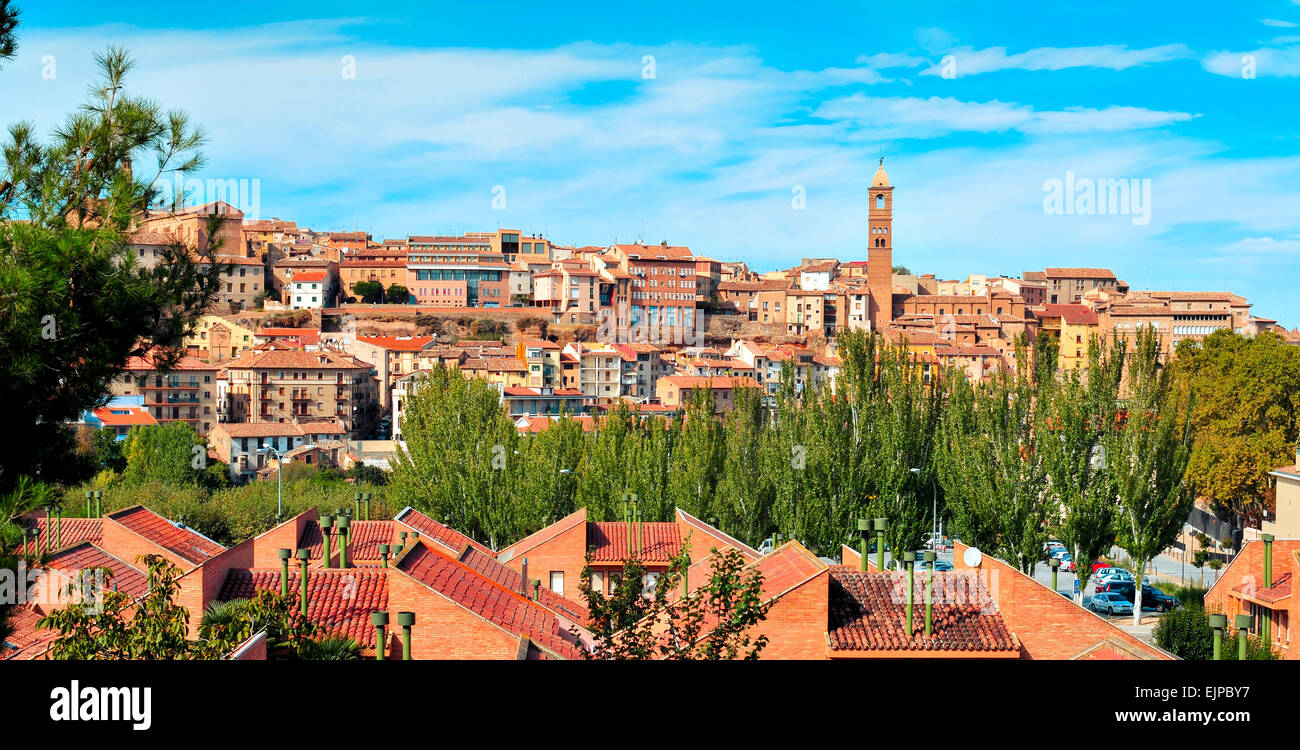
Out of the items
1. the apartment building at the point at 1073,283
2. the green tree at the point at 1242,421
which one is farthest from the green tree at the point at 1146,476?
the apartment building at the point at 1073,283

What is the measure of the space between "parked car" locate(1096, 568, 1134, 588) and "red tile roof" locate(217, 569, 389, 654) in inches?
958

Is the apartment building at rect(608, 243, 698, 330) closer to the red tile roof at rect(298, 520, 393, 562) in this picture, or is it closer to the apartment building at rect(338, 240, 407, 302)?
the apartment building at rect(338, 240, 407, 302)

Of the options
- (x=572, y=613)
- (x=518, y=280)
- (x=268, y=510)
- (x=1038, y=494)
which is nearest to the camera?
(x=572, y=613)

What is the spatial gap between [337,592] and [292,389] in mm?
69599

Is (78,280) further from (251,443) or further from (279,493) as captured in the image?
(251,443)

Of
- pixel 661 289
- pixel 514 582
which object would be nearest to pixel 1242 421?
pixel 514 582

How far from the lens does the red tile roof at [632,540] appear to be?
62.0 feet

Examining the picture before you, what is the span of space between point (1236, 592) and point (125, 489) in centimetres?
3912

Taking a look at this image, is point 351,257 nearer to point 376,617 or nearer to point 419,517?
point 419,517

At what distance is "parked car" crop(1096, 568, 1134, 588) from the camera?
31375mm

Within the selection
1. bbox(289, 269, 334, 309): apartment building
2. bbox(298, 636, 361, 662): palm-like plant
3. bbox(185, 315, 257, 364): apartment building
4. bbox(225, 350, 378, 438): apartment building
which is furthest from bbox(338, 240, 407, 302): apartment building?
bbox(298, 636, 361, 662): palm-like plant

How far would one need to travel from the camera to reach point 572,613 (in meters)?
15.3

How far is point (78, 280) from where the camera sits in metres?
7.16
